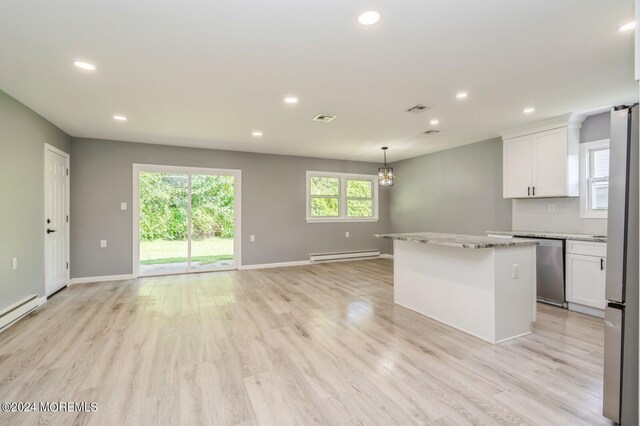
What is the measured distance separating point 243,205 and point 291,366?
4.39 metres

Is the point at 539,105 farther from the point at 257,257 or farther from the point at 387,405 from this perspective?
Answer: the point at 257,257

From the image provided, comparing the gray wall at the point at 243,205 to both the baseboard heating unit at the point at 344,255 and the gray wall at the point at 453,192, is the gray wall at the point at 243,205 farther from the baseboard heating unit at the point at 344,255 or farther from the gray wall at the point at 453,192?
the gray wall at the point at 453,192

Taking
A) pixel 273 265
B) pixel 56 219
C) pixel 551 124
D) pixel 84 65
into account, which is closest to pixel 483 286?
pixel 551 124

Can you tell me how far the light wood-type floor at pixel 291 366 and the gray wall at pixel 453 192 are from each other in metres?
2.05

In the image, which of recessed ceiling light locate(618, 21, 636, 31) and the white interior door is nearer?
recessed ceiling light locate(618, 21, 636, 31)

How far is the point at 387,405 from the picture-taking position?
1.89m

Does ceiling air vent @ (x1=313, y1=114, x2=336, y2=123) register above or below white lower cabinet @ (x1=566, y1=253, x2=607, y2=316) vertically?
above

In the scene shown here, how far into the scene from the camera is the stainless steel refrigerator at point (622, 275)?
1614 millimetres

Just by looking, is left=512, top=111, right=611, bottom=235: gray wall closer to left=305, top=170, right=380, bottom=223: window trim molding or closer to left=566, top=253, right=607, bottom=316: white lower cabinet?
left=566, top=253, right=607, bottom=316: white lower cabinet

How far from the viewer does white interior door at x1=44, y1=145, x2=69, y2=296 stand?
13.8 feet

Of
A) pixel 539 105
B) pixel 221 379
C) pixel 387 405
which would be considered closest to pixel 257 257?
pixel 221 379

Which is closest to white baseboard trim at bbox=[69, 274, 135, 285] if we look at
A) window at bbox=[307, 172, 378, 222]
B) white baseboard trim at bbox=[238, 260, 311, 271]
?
white baseboard trim at bbox=[238, 260, 311, 271]

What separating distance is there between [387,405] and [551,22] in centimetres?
275

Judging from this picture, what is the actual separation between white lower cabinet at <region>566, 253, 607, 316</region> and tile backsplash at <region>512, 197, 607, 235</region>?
24.6 inches
